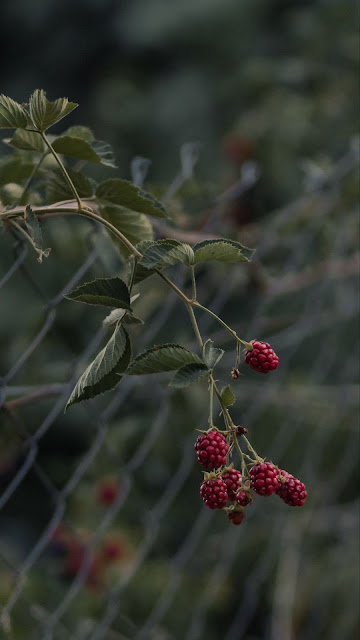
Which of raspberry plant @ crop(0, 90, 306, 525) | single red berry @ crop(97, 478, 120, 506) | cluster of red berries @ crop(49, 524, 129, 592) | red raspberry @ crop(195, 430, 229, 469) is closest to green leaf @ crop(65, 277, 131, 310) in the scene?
raspberry plant @ crop(0, 90, 306, 525)

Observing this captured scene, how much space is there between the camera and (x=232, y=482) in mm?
685

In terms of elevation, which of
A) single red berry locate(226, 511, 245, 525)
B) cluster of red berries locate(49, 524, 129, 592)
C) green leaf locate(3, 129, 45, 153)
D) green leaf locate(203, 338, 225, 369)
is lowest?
cluster of red berries locate(49, 524, 129, 592)

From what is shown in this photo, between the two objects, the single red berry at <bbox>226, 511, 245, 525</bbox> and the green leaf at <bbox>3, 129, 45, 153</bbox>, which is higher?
the green leaf at <bbox>3, 129, 45, 153</bbox>

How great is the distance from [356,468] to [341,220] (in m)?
0.66

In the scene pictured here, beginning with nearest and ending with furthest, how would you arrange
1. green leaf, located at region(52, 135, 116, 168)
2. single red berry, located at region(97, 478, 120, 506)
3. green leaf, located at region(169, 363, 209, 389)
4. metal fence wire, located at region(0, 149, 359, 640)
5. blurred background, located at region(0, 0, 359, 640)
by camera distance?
green leaf, located at region(169, 363, 209, 389) → green leaf, located at region(52, 135, 116, 168) → blurred background, located at region(0, 0, 359, 640) → metal fence wire, located at region(0, 149, 359, 640) → single red berry, located at region(97, 478, 120, 506)

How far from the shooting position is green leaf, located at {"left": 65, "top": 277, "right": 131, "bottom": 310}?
26.2 inches

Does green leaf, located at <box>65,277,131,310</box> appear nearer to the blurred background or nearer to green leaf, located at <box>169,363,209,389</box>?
green leaf, located at <box>169,363,209,389</box>

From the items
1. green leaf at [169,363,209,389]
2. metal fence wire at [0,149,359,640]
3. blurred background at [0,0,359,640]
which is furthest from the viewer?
metal fence wire at [0,149,359,640]


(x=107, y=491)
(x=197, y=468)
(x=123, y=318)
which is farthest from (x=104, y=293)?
(x=197, y=468)

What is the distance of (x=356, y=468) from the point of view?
214 centimetres

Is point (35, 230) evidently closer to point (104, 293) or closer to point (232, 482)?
point (104, 293)

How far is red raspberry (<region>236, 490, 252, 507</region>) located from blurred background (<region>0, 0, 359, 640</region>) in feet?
1.00

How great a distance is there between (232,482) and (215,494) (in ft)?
0.09

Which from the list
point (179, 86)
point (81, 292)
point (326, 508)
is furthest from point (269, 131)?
point (81, 292)
